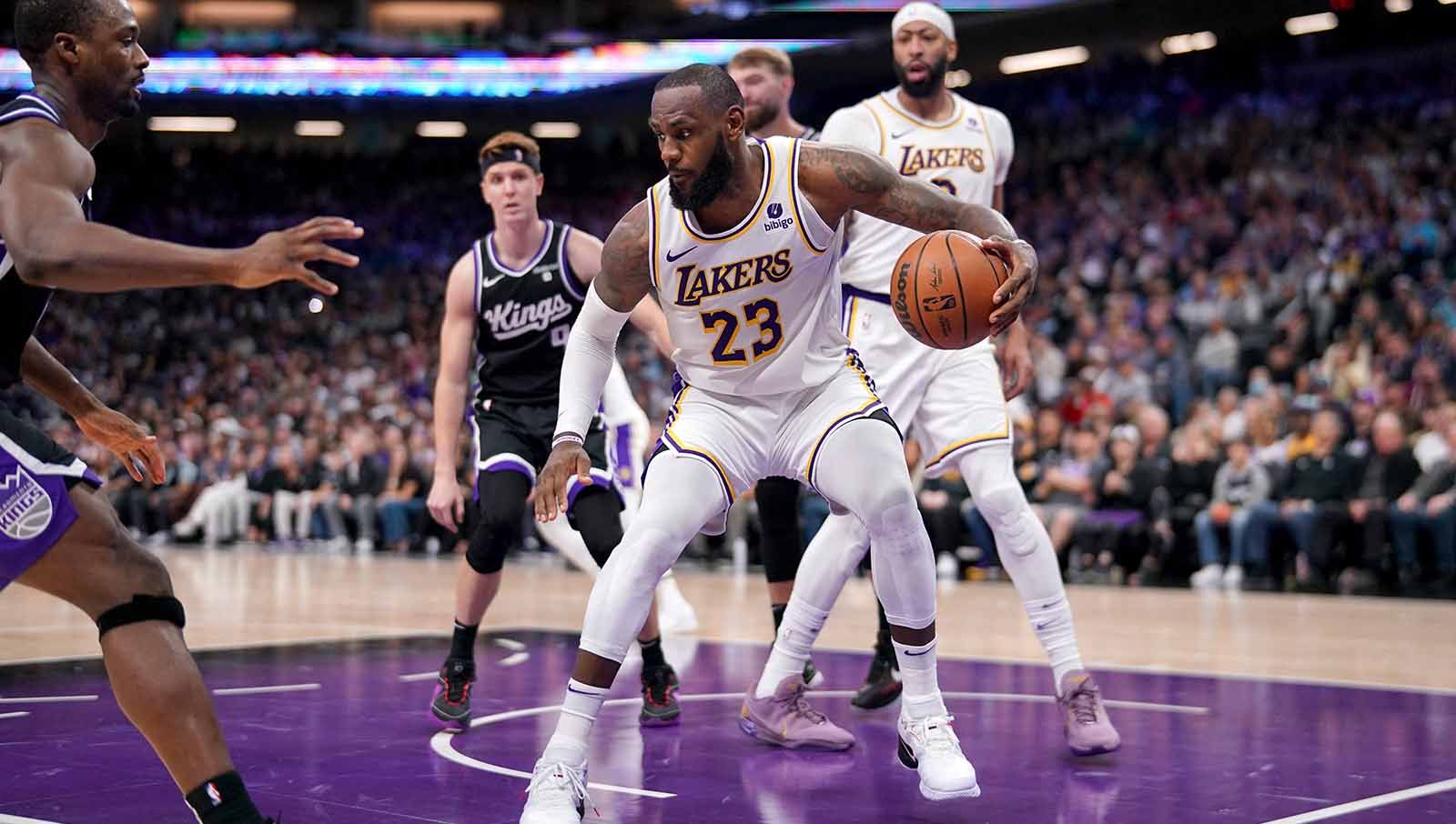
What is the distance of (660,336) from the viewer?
226 inches

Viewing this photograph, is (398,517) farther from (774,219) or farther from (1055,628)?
(774,219)

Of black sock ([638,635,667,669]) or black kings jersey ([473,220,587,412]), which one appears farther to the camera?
black kings jersey ([473,220,587,412])

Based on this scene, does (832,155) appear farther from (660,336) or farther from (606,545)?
(606,545)

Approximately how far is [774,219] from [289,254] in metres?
1.67

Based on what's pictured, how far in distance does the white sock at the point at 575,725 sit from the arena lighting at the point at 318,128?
98.3 feet

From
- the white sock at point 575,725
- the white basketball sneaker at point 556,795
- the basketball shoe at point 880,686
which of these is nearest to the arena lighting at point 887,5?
the basketball shoe at point 880,686

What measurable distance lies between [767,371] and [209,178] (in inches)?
1183

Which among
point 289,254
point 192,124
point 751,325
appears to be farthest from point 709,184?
point 192,124

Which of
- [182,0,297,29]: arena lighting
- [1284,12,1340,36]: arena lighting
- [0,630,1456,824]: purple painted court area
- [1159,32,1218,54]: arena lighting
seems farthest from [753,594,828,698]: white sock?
[182,0,297,29]: arena lighting

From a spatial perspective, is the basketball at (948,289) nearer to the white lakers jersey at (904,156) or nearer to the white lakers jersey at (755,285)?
the white lakers jersey at (755,285)

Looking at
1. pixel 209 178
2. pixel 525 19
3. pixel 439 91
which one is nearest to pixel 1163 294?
pixel 439 91

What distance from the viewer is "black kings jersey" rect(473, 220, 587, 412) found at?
593 cm

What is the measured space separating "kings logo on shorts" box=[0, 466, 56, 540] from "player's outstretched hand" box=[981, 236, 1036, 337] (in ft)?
7.89

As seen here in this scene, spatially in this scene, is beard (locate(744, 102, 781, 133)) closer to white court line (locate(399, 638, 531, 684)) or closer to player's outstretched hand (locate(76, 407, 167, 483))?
white court line (locate(399, 638, 531, 684))
